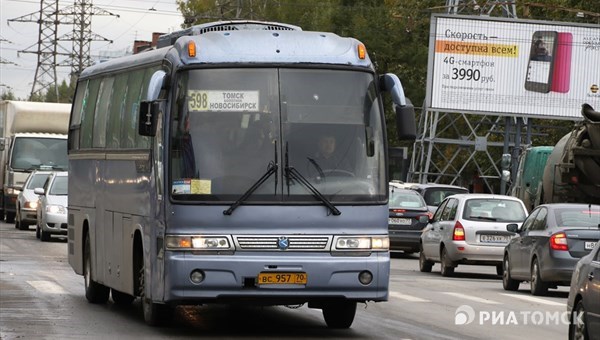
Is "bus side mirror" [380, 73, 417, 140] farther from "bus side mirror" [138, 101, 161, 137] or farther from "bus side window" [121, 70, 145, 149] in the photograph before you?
"bus side window" [121, 70, 145, 149]

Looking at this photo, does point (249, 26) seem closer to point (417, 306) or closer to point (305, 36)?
point (305, 36)

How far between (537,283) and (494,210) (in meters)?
5.95

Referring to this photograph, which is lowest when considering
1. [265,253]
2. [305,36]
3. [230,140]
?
[265,253]

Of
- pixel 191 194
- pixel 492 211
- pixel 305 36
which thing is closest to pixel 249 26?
pixel 305 36

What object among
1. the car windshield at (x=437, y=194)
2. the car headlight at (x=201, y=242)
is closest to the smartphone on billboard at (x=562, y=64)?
the car windshield at (x=437, y=194)

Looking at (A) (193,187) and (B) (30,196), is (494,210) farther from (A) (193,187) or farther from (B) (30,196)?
(B) (30,196)

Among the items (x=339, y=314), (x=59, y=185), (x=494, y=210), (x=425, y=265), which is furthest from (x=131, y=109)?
(x=59, y=185)

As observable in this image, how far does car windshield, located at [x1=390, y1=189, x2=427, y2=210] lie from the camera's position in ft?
123

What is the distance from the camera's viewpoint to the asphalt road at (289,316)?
1606cm

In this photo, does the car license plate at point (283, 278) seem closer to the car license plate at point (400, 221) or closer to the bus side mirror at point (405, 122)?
the bus side mirror at point (405, 122)

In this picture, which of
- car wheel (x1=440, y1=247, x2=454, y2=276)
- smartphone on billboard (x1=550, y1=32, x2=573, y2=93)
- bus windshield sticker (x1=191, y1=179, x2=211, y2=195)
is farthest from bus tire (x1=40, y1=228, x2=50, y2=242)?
smartphone on billboard (x1=550, y1=32, x2=573, y2=93)

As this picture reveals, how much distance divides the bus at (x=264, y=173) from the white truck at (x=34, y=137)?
30.1 meters

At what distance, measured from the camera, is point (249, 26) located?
694 inches

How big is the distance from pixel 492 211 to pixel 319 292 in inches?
587
